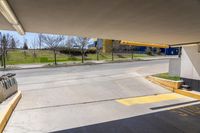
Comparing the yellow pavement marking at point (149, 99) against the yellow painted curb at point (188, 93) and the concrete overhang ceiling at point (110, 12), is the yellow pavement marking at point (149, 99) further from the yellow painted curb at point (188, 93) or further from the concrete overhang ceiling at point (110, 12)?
the concrete overhang ceiling at point (110, 12)

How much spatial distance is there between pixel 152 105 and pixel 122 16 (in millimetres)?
6346

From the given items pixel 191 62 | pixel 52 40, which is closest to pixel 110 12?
pixel 191 62

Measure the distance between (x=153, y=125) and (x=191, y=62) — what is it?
630cm

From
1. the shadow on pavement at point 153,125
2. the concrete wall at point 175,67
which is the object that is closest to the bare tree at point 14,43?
the concrete wall at point 175,67

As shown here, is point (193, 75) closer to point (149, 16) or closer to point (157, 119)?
point (157, 119)

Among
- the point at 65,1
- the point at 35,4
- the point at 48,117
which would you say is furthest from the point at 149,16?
the point at 48,117

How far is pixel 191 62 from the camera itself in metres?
12.3

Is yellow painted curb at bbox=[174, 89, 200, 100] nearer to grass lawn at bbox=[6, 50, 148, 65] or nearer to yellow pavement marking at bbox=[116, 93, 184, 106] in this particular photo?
yellow pavement marking at bbox=[116, 93, 184, 106]

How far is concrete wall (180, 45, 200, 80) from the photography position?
39.3 ft

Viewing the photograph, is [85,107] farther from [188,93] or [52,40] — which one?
[52,40]

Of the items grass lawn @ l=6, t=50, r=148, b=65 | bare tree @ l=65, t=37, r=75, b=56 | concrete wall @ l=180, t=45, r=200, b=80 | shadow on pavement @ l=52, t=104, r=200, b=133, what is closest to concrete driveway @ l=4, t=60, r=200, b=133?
shadow on pavement @ l=52, t=104, r=200, b=133

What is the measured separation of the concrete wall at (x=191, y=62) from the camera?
1197 centimetres

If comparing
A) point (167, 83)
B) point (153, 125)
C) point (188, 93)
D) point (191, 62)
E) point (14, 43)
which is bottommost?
point (153, 125)

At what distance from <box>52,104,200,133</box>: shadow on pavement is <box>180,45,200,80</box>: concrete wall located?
3.78 metres
